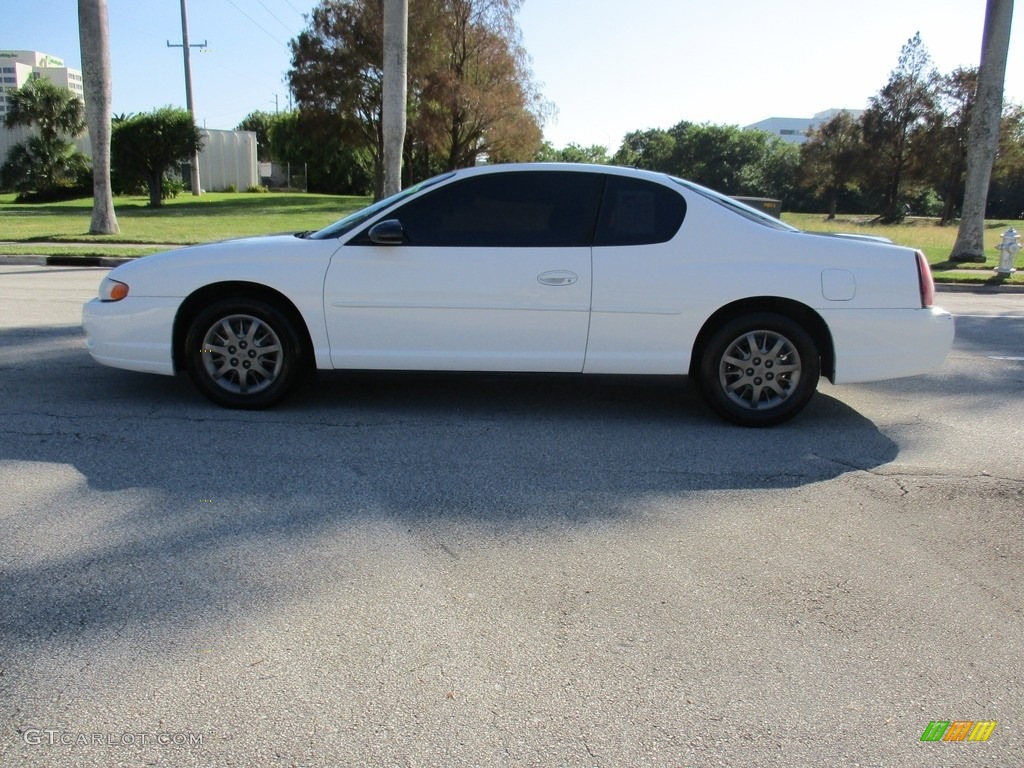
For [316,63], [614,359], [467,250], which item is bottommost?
[614,359]

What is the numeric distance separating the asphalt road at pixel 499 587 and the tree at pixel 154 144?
103 ft

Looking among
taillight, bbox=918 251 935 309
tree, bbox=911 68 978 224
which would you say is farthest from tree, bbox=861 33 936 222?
taillight, bbox=918 251 935 309

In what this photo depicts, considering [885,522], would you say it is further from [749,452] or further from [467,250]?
[467,250]

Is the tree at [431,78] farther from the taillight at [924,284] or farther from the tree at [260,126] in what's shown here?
the tree at [260,126]

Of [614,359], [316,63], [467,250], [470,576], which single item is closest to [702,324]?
[614,359]

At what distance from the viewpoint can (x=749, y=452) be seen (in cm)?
Result: 495

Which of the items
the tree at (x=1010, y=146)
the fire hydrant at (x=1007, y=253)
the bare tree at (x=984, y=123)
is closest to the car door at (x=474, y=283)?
the fire hydrant at (x=1007, y=253)

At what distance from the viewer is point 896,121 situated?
49.7 metres

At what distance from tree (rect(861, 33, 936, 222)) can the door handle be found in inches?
2005

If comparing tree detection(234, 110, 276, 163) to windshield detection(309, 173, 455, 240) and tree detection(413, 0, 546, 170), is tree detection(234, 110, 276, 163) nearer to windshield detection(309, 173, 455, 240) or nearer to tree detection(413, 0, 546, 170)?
tree detection(413, 0, 546, 170)

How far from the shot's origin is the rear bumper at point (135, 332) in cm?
536

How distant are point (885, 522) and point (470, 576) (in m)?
2.06

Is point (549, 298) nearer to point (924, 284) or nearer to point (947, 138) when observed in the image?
point (924, 284)

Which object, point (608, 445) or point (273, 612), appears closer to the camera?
point (273, 612)
